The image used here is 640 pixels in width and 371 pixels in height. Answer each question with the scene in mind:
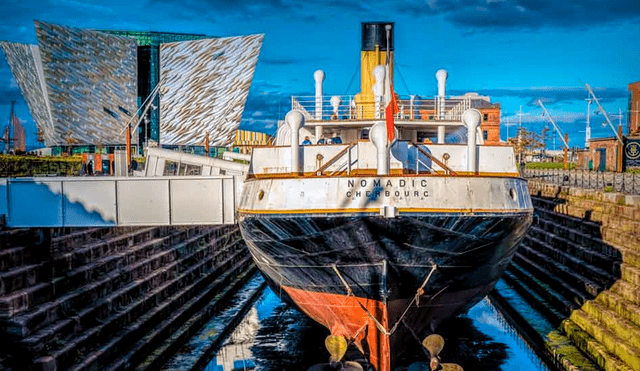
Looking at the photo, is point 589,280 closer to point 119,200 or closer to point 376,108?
point 376,108

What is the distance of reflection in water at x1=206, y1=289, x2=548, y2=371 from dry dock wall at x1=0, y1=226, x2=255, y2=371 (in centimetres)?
158

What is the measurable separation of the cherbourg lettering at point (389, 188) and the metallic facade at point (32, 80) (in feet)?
257

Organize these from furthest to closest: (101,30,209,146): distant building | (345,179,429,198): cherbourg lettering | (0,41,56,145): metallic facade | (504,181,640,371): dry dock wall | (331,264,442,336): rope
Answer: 1. (101,30,209,146): distant building
2. (0,41,56,145): metallic facade
3. (504,181,640,371): dry dock wall
4. (331,264,442,336): rope
5. (345,179,429,198): cherbourg lettering

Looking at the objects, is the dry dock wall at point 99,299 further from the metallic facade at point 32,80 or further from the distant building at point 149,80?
the distant building at point 149,80

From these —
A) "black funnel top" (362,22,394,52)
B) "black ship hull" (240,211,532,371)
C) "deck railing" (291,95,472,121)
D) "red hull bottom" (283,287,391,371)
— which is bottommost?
"red hull bottom" (283,287,391,371)

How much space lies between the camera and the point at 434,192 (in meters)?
11.8

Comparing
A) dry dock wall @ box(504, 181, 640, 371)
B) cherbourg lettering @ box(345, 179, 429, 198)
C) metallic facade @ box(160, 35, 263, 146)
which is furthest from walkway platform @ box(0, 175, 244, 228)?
metallic facade @ box(160, 35, 263, 146)

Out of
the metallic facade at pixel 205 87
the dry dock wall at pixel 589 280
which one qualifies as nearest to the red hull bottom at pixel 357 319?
the dry dock wall at pixel 589 280

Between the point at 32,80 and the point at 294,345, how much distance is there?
80964 mm

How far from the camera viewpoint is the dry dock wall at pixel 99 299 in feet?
37.0

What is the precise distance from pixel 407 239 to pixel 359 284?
155 cm

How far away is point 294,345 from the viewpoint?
17.0m

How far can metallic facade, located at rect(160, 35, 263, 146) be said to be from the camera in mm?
85750

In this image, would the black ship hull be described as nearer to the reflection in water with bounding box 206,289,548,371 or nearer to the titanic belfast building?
the reflection in water with bounding box 206,289,548,371
